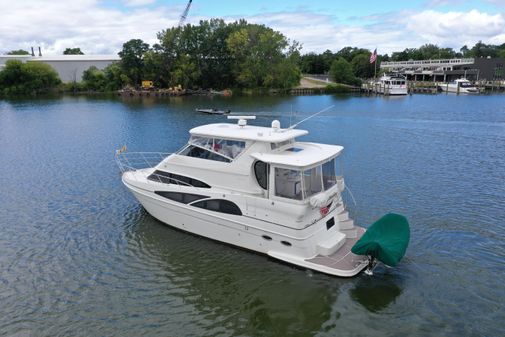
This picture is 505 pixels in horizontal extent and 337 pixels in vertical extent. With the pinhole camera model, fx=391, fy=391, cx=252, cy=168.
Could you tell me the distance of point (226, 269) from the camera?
44.2ft

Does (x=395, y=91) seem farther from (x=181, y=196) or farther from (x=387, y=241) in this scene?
(x=387, y=241)

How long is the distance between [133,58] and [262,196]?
9166cm

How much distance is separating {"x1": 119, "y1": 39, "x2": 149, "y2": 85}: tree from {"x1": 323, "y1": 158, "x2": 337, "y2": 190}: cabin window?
298 feet

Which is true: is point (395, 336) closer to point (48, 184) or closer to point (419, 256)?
point (419, 256)

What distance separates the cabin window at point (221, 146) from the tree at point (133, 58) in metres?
87.8

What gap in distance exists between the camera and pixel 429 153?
1163 inches

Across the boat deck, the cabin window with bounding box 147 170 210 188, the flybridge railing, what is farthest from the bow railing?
the boat deck

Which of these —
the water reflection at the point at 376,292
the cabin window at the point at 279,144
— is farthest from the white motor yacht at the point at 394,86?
the water reflection at the point at 376,292

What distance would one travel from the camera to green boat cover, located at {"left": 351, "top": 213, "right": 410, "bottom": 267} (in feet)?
39.3

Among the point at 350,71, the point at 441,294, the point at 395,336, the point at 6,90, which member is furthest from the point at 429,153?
the point at 6,90

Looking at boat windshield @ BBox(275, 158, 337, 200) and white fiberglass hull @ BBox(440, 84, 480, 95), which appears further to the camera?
white fiberglass hull @ BBox(440, 84, 480, 95)

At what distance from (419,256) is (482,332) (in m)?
3.97

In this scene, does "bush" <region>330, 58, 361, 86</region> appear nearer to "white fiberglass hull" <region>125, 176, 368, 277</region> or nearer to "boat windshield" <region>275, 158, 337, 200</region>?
"white fiberglass hull" <region>125, 176, 368, 277</region>

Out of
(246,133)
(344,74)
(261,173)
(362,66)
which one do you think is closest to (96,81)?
(344,74)
